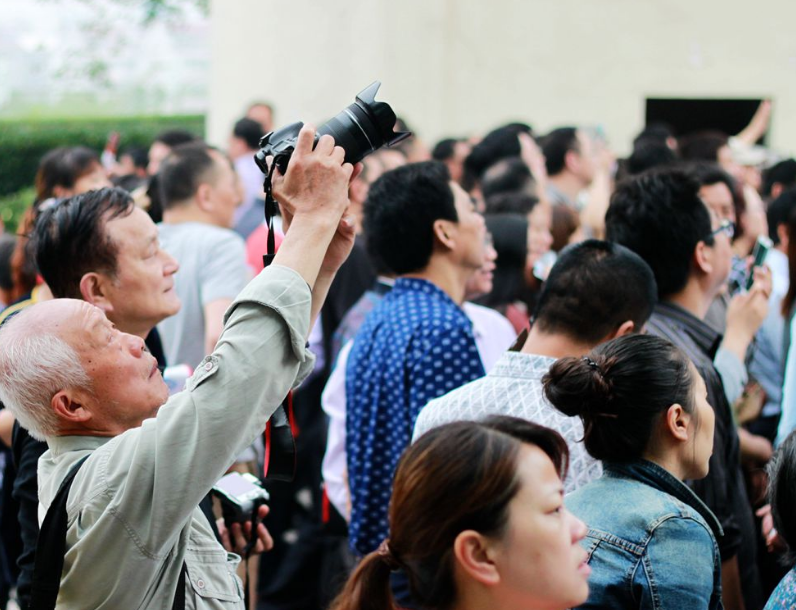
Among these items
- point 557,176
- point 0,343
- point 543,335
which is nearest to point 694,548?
point 543,335

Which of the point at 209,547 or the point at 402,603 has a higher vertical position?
the point at 402,603

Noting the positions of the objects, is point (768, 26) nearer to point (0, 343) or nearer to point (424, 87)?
point (424, 87)

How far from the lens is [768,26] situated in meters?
11.6

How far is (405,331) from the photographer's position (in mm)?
3354

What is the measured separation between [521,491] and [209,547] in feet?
2.51

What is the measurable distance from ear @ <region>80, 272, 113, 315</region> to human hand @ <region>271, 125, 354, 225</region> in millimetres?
1150

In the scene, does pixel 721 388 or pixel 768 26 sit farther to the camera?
pixel 768 26

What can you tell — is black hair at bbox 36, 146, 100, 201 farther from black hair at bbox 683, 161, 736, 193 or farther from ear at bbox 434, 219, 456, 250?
black hair at bbox 683, 161, 736, 193

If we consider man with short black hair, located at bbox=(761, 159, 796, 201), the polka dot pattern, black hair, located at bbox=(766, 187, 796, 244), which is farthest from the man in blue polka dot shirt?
man with short black hair, located at bbox=(761, 159, 796, 201)

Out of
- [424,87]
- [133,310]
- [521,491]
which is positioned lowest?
[424,87]

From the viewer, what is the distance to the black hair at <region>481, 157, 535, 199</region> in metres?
6.09

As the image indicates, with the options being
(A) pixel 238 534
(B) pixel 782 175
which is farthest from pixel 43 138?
(A) pixel 238 534

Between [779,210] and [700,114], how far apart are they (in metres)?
6.23

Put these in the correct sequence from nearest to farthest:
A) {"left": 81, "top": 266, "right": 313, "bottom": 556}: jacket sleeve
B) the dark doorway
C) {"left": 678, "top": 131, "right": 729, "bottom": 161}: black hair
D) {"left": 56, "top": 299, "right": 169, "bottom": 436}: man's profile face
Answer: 1. {"left": 81, "top": 266, "right": 313, "bottom": 556}: jacket sleeve
2. {"left": 56, "top": 299, "right": 169, "bottom": 436}: man's profile face
3. {"left": 678, "top": 131, "right": 729, "bottom": 161}: black hair
4. the dark doorway
